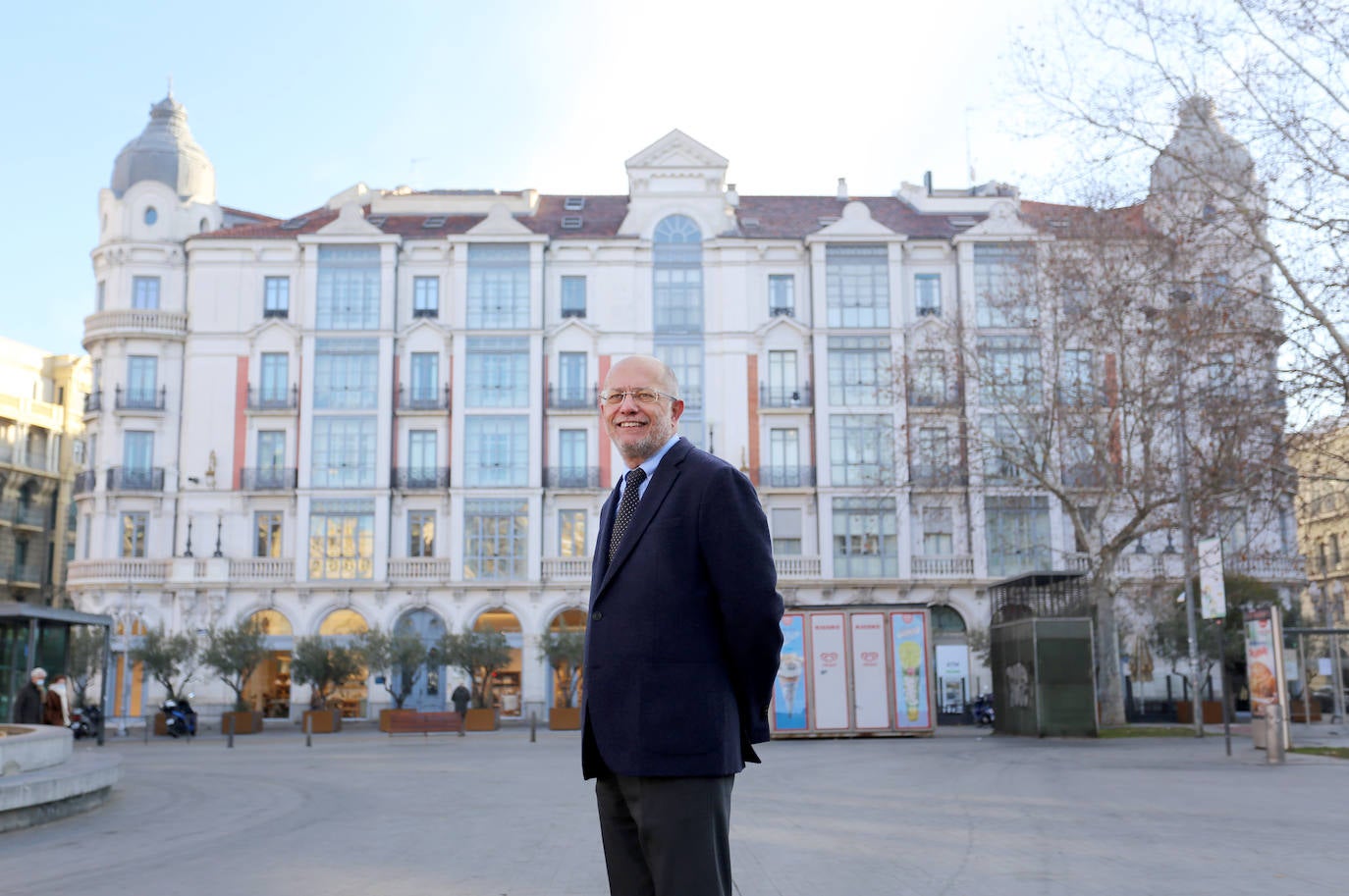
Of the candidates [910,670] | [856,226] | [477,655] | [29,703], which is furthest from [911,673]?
[856,226]

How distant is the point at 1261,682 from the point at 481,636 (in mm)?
29405

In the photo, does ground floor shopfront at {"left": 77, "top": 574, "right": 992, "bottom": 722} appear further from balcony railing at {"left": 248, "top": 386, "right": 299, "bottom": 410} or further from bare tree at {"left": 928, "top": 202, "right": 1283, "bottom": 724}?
bare tree at {"left": 928, "top": 202, "right": 1283, "bottom": 724}

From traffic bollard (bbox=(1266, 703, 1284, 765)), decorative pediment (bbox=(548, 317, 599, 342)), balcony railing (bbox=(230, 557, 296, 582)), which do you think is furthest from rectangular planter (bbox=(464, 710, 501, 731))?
traffic bollard (bbox=(1266, 703, 1284, 765))

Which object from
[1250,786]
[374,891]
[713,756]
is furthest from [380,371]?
[713,756]

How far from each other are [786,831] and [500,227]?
44314 millimetres

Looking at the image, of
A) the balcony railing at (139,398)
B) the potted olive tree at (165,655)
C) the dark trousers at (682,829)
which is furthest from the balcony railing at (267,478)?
the dark trousers at (682,829)

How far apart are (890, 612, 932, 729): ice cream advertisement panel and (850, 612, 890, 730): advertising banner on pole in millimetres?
351

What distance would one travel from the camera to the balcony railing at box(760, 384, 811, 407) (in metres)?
53.2

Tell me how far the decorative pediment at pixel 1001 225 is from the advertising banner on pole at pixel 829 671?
88.6ft

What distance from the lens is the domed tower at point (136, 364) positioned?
5197cm

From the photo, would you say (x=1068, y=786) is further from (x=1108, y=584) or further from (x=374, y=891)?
(x=1108, y=584)

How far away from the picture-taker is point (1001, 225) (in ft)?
178

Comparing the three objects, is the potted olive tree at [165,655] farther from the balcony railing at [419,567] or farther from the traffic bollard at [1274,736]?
the traffic bollard at [1274,736]

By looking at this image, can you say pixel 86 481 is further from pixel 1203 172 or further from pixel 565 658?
pixel 1203 172
